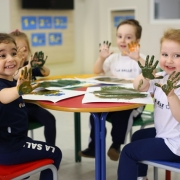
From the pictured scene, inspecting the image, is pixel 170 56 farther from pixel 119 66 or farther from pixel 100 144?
pixel 119 66

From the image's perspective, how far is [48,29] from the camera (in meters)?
4.85

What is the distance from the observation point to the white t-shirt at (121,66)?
2229 millimetres

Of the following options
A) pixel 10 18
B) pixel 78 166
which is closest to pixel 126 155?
pixel 78 166

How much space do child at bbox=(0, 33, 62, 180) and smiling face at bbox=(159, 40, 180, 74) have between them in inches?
22.4

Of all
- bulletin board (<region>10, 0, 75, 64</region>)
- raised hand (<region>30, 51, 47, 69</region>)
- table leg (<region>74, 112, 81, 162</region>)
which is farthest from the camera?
bulletin board (<region>10, 0, 75, 64</region>)

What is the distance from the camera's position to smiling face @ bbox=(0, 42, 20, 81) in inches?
54.2

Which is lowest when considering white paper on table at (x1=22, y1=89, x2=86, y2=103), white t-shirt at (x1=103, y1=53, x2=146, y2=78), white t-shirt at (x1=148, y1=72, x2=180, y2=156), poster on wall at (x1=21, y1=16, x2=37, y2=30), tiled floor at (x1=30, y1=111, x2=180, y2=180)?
tiled floor at (x1=30, y1=111, x2=180, y2=180)

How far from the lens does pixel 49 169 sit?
1.45m

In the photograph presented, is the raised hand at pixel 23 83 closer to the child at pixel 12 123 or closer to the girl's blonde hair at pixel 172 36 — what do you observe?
the child at pixel 12 123

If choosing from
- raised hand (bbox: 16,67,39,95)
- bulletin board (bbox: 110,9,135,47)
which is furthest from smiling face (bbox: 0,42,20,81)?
bulletin board (bbox: 110,9,135,47)

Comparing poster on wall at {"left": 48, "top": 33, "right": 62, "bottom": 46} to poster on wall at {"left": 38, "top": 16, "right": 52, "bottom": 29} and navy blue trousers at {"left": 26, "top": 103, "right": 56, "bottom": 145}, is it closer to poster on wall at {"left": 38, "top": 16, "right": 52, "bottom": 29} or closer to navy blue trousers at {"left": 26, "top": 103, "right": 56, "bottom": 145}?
poster on wall at {"left": 38, "top": 16, "right": 52, "bottom": 29}

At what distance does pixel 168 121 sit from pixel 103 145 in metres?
0.29

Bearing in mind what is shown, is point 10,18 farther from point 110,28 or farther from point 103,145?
point 103,145

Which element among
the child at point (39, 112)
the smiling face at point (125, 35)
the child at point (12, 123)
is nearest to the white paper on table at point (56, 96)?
the child at point (12, 123)
